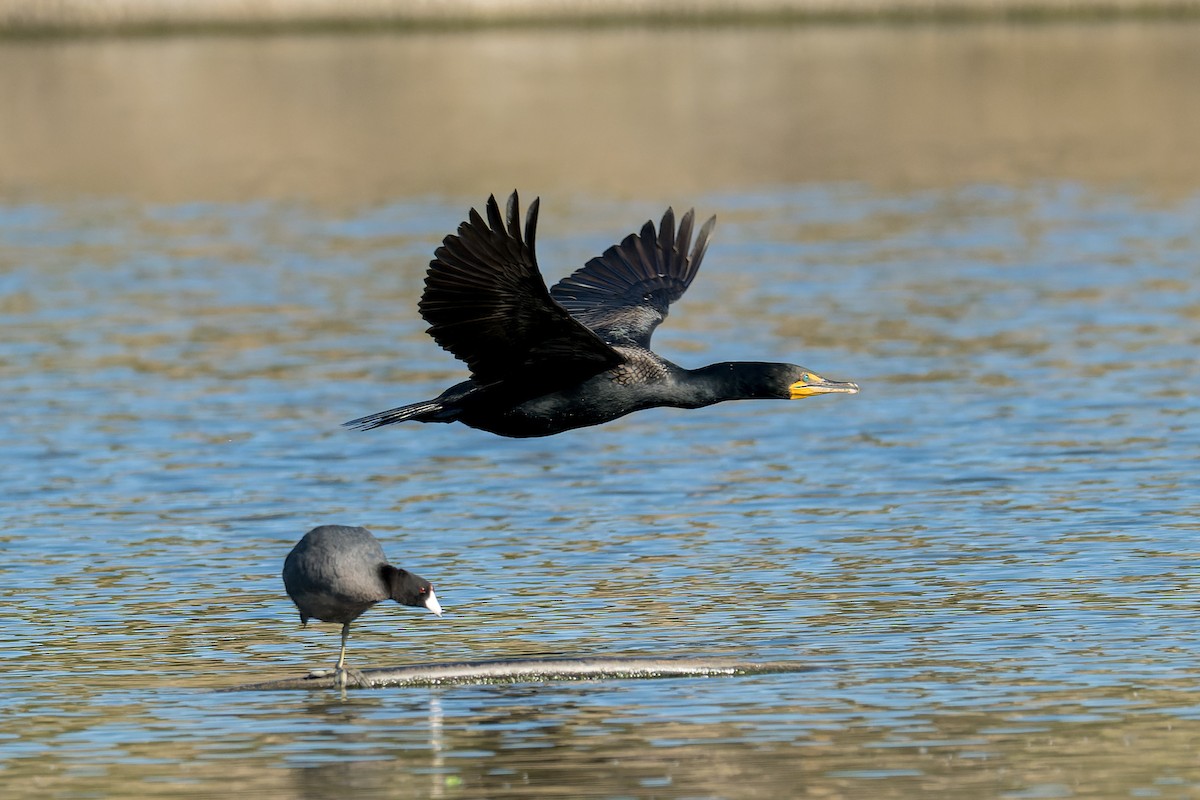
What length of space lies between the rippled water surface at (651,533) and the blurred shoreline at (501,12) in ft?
120

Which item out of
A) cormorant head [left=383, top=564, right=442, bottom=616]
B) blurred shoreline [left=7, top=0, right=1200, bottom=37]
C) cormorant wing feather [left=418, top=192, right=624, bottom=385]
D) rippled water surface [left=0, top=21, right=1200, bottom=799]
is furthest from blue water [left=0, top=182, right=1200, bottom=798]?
blurred shoreline [left=7, top=0, right=1200, bottom=37]

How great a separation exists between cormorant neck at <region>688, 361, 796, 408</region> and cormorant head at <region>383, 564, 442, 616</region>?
2255 mm

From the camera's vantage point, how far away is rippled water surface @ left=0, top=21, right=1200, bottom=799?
10242 mm

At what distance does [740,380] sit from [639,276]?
7.78ft

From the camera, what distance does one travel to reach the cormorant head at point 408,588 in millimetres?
11320

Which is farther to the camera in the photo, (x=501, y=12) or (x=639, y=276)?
(x=501, y=12)

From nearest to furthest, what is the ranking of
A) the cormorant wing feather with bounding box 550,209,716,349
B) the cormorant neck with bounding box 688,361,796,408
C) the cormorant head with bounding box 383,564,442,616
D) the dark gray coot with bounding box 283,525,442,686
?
1. the dark gray coot with bounding box 283,525,442,686
2. the cormorant head with bounding box 383,564,442,616
3. the cormorant neck with bounding box 688,361,796,408
4. the cormorant wing feather with bounding box 550,209,716,349

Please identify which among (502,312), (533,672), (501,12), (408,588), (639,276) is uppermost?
(501,12)

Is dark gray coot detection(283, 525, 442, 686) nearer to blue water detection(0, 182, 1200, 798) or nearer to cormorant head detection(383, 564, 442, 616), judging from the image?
cormorant head detection(383, 564, 442, 616)

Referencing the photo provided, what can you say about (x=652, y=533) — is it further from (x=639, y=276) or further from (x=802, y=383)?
(x=802, y=383)

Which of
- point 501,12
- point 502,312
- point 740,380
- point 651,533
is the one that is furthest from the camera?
point 501,12

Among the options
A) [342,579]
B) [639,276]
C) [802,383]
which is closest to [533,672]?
[342,579]

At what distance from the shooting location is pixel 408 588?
11.4 m

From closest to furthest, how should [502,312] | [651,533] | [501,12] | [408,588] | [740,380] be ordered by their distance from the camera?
1. [408,588]
2. [502,312]
3. [740,380]
4. [651,533]
5. [501,12]
